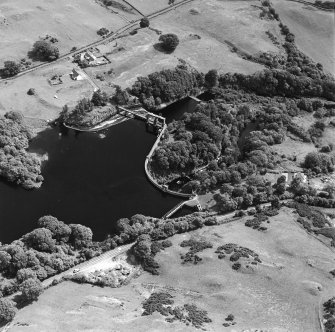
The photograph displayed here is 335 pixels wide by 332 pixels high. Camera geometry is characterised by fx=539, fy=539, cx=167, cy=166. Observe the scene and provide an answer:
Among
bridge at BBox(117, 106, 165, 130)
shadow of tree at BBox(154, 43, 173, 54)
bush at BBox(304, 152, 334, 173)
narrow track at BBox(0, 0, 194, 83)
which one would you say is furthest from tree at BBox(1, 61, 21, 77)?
bush at BBox(304, 152, 334, 173)

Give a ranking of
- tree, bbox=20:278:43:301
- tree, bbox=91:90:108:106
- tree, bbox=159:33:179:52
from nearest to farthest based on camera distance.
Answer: tree, bbox=20:278:43:301, tree, bbox=91:90:108:106, tree, bbox=159:33:179:52

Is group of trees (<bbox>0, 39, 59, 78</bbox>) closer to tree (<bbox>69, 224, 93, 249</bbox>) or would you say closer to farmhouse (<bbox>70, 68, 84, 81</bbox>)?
farmhouse (<bbox>70, 68, 84, 81</bbox>)

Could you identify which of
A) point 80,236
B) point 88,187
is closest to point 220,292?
point 80,236

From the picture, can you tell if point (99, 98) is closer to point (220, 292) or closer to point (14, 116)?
point (14, 116)

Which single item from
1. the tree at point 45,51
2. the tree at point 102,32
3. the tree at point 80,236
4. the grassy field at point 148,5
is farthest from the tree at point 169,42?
the tree at point 80,236

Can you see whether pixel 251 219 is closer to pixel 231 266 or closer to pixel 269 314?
pixel 231 266

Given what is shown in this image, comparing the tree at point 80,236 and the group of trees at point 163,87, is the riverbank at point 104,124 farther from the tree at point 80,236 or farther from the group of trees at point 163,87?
the tree at point 80,236
